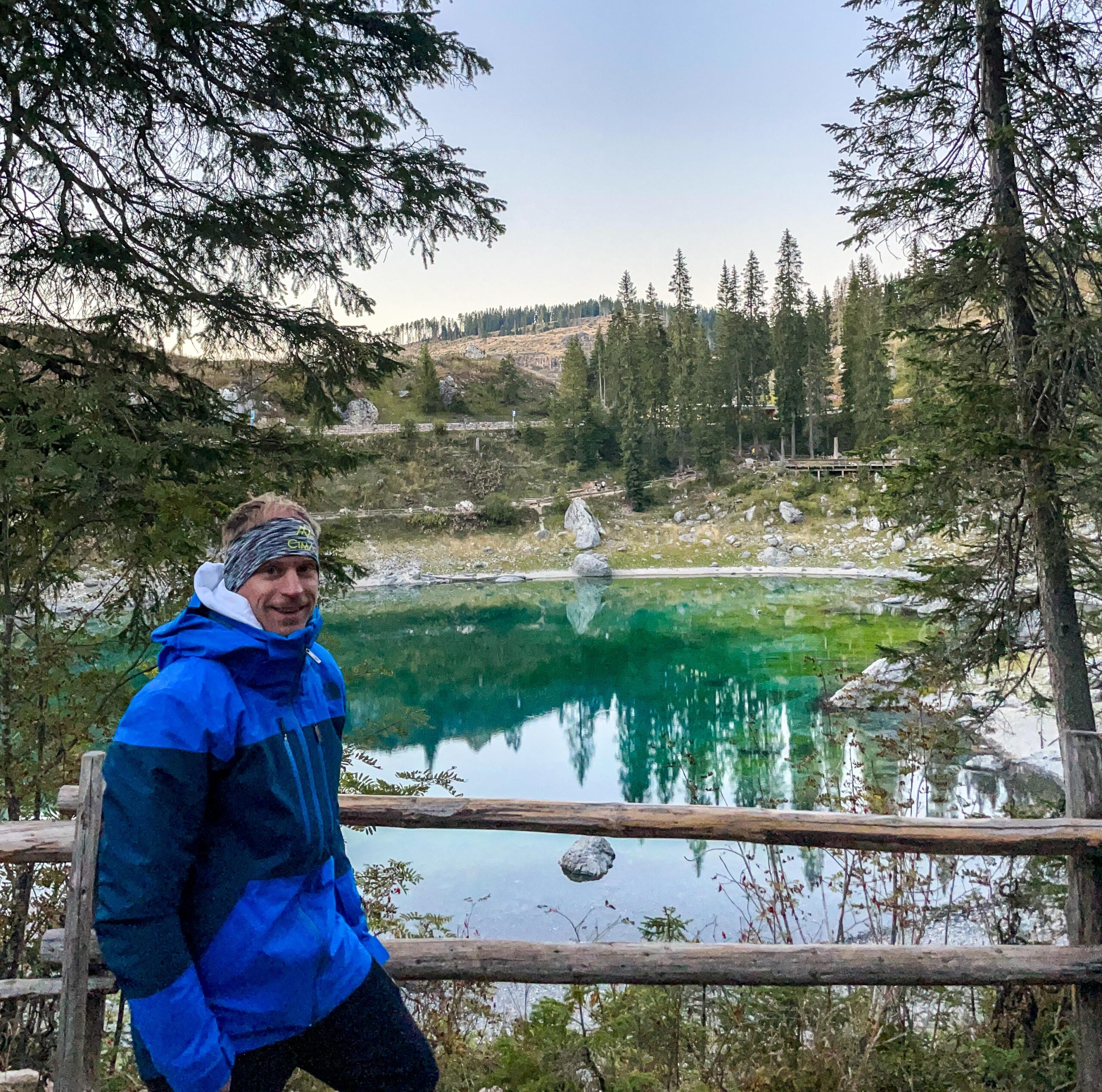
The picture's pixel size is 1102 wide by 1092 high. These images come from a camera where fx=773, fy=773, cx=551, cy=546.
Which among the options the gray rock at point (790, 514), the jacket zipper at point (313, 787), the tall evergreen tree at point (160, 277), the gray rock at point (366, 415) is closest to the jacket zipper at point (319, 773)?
the jacket zipper at point (313, 787)

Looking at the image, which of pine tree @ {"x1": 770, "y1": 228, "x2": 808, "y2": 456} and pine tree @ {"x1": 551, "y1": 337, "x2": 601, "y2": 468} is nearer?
pine tree @ {"x1": 770, "y1": 228, "x2": 808, "y2": 456}

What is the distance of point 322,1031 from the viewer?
1.65 meters

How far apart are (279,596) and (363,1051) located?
3.32 ft

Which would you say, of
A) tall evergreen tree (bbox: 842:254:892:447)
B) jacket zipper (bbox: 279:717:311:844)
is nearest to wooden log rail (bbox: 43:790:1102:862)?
jacket zipper (bbox: 279:717:311:844)

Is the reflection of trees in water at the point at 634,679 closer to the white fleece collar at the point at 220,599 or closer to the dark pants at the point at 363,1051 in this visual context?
the dark pants at the point at 363,1051

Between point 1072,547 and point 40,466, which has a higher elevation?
point 40,466

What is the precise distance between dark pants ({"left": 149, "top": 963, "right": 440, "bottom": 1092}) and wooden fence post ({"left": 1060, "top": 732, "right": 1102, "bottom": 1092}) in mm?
2404

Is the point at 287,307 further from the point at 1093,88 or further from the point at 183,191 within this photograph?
the point at 1093,88

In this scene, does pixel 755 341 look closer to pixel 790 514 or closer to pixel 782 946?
pixel 790 514

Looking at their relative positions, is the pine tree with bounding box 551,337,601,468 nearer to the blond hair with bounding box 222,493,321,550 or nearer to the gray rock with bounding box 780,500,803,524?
the gray rock with bounding box 780,500,803,524

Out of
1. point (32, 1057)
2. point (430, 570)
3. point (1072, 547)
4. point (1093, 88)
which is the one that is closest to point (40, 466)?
point (32, 1057)

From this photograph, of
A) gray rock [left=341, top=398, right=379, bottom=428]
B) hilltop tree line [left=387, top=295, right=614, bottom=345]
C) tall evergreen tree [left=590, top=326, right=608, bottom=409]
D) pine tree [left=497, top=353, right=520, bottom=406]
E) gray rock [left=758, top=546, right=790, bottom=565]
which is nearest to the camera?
Answer: gray rock [left=758, top=546, right=790, bottom=565]

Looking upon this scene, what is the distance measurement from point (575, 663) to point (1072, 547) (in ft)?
59.2

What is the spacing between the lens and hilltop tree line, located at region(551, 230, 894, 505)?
4753 cm
